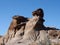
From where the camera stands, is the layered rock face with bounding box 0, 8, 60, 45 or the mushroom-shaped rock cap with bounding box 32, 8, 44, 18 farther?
the mushroom-shaped rock cap with bounding box 32, 8, 44, 18

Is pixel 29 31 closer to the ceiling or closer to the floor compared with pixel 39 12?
closer to the floor

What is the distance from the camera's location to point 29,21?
4994 cm

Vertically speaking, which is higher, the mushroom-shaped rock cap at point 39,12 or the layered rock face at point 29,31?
the mushroom-shaped rock cap at point 39,12

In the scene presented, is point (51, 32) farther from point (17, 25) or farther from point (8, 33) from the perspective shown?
point (8, 33)

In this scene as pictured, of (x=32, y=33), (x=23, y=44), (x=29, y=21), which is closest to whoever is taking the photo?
(x=23, y=44)

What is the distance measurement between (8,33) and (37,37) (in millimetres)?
11300

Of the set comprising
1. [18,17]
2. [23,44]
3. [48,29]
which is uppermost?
[18,17]

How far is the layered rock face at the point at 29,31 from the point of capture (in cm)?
4400

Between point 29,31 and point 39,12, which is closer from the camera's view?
point 29,31

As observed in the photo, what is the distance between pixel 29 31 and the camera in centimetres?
4703

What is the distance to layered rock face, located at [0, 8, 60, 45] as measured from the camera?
44.0 m

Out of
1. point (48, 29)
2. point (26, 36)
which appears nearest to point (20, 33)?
point (26, 36)

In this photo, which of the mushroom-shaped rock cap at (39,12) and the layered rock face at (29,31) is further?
the mushroom-shaped rock cap at (39,12)

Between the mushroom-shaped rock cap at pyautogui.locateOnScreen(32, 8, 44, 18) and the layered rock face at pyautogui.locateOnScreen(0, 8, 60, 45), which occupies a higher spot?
the mushroom-shaped rock cap at pyautogui.locateOnScreen(32, 8, 44, 18)
